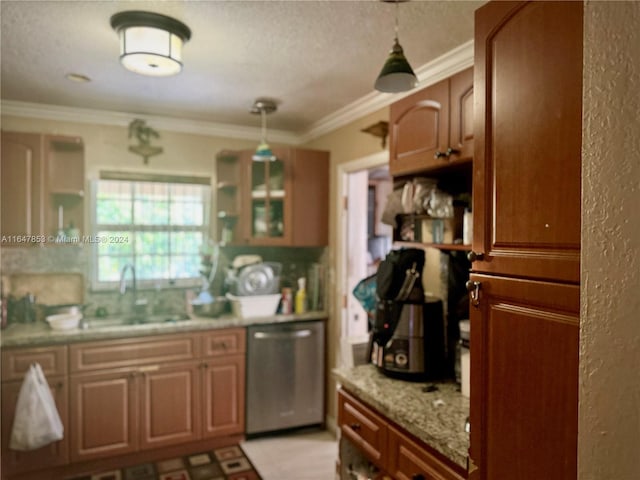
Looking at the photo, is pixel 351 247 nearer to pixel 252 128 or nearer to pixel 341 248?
pixel 341 248

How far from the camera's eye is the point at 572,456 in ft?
2.93

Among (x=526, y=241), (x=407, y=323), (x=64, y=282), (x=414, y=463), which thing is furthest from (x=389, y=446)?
(x=64, y=282)

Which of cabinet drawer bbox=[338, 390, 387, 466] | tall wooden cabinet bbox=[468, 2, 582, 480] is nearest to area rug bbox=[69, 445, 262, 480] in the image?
cabinet drawer bbox=[338, 390, 387, 466]

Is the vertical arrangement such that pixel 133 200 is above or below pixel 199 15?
below

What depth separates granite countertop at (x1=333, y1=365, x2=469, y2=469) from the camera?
4.57 ft

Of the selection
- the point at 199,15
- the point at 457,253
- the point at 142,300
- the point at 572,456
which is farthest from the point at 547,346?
the point at 142,300

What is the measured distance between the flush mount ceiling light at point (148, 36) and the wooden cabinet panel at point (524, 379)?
5.12 ft

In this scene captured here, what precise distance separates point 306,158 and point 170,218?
116 centimetres

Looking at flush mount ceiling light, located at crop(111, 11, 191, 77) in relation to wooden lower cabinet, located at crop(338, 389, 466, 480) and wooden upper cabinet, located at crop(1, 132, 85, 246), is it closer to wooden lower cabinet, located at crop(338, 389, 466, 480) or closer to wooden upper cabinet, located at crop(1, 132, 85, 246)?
wooden upper cabinet, located at crop(1, 132, 85, 246)

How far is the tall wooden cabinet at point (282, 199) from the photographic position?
3.27m

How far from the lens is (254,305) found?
3.13 meters

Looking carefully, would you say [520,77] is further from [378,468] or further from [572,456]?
[378,468]

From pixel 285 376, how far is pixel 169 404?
807 mm

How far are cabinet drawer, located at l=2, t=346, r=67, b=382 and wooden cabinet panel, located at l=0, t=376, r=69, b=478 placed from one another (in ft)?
0.14
